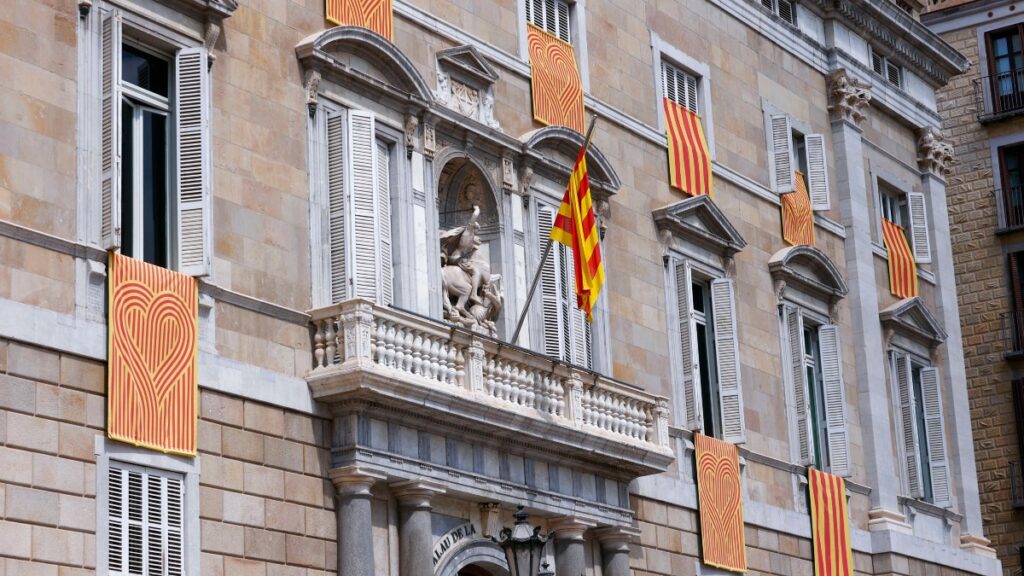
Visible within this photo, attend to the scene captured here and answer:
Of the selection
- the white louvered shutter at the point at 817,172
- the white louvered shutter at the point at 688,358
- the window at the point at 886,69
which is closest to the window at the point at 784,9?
the white louvered shutter at the point at 817,172

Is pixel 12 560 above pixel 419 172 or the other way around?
the other way around

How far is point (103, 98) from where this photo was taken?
2066 centimetres

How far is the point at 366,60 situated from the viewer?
2469cm

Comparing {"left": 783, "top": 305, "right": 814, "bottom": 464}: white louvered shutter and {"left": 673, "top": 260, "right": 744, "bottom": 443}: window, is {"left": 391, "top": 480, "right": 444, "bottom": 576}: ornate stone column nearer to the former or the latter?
{"left": 673, "top": 260, "right": 744, "bottom": 443}: window

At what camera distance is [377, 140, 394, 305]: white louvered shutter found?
23922 millimetres

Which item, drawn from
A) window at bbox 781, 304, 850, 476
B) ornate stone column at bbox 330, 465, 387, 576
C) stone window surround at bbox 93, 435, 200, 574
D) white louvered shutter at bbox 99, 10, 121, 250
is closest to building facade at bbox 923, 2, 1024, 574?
window at bbox 781, 304, 850, 476

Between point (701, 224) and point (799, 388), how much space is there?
3643 millimetres

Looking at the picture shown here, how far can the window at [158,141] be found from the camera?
68.4ft

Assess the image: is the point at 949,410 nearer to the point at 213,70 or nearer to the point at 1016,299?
the point at 1016,299

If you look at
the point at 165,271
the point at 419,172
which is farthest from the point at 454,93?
the point at 165,271

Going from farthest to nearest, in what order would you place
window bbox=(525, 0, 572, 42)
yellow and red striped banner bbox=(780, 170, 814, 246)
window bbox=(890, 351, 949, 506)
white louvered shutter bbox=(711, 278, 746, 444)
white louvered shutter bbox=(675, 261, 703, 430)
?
window bbox=(890, 351, 949, 506)
yellow and red striped banner bbox=(780, 170, 814, 246)
white louvered shutter bbox=(711, 278, 746, 444)
white louvered shutter bbox=(675, 261, 703, 430)
window bbox=(525, 0, 572, 42)

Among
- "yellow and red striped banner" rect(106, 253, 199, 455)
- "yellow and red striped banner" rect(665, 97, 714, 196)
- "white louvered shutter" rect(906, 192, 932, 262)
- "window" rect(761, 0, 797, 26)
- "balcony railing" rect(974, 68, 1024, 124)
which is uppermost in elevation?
"balcony railing" rect(974, 68, 1024, 124)

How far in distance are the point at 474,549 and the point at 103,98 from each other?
742cm

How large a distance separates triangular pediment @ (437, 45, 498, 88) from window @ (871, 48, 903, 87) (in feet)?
43.6
